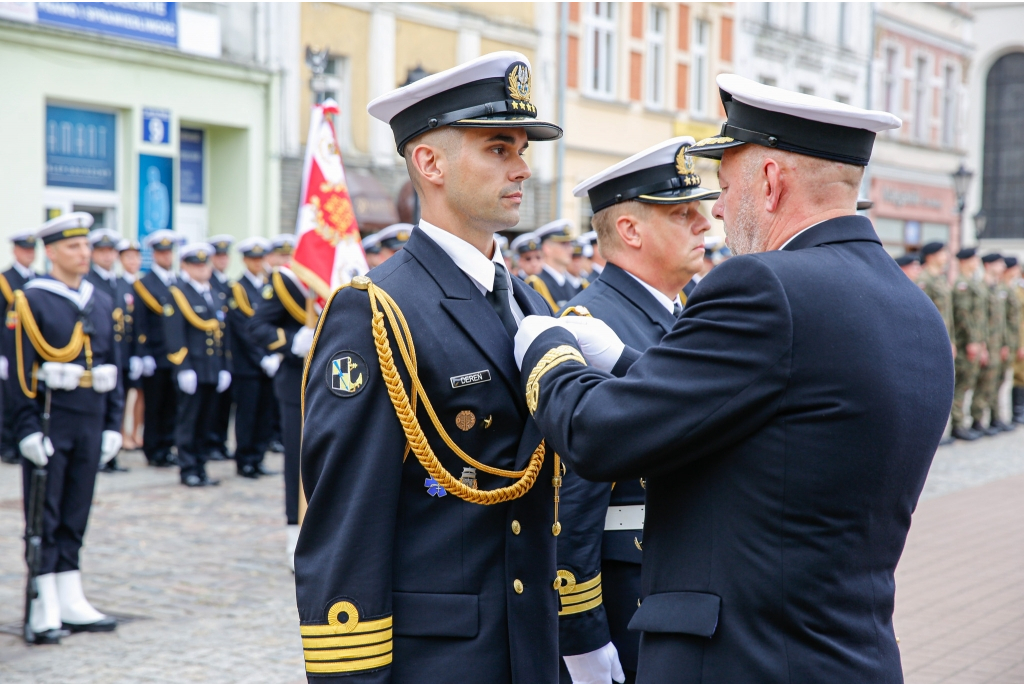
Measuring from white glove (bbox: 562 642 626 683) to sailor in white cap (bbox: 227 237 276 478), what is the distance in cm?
829

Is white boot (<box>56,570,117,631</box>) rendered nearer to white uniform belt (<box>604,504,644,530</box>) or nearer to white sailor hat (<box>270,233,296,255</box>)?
white uniform belt (<box>604,504,644,530</box>)

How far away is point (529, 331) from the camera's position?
99.7 inches

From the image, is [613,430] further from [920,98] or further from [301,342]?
[920,98]

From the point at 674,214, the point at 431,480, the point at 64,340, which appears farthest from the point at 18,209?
the point at 431,480

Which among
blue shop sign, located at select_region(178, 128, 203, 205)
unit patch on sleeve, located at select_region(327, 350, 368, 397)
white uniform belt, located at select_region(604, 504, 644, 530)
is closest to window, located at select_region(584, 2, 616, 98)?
blue shop sign, located at select_region(178, 128, 203, 205)

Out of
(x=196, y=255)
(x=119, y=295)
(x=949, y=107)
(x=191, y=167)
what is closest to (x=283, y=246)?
(x=196, y=255)

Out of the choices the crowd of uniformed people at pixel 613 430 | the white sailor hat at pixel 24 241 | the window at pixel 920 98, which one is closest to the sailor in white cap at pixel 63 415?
the crowd of uniformed people at pixel 613 430

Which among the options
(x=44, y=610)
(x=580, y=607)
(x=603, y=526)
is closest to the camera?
(x=580, y=607)

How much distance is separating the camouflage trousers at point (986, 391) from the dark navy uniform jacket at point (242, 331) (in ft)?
31.9

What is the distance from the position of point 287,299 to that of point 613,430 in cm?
656

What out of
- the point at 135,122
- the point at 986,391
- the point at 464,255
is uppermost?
the point at 135,122

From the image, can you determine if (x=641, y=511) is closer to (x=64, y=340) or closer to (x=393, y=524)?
(x=393, y=524)

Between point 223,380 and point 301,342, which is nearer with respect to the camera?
point 301,342

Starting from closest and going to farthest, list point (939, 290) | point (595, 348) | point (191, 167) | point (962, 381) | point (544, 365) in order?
1. point (544, 365)
2. point (595, 348)
3. point (939, 290)
4. point (962, 381)
5. point (191, 167)
